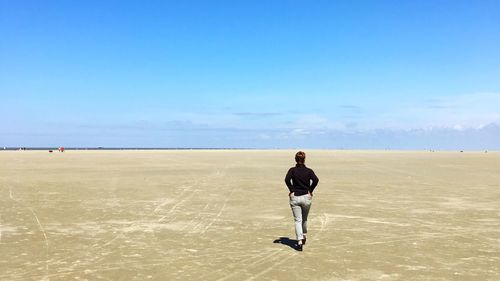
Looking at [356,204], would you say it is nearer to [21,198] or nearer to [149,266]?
[149,266]

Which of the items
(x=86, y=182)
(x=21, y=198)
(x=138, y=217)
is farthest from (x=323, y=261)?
(x=86, y=182)

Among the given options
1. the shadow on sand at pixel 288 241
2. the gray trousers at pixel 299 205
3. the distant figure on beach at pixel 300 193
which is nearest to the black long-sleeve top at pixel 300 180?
the distant figure on beach at pixel 300 193

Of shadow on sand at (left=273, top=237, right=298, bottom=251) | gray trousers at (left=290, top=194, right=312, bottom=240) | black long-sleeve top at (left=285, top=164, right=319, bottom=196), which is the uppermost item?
black long-sleeve top at (left=285, top=164, right=319, bottom=196)

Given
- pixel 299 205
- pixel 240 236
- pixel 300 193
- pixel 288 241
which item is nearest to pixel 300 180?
pixel 300 193

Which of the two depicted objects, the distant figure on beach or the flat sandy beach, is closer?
the flat sandy beach

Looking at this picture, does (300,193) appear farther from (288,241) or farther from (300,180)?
(288,241)

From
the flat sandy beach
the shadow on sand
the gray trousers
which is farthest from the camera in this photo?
the shadow on sand

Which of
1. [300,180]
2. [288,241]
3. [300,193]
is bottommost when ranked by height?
[288,241]

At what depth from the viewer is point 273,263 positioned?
8.52 m

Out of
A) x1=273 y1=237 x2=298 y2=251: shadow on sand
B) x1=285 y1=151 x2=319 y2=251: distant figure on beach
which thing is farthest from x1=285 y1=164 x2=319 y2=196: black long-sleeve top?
x1=273 y1=237 x2=298 y2=251: shadow on sand

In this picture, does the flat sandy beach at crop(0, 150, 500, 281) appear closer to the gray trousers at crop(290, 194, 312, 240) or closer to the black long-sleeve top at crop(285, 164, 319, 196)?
the gray trousers at crop(290, 194, 312, 240)

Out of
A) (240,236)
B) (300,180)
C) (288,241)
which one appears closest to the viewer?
(300,180)

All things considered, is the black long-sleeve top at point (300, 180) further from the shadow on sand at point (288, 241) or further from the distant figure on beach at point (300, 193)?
the shadow on sand at point (288, 241)

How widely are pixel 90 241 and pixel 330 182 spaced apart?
1683cm
